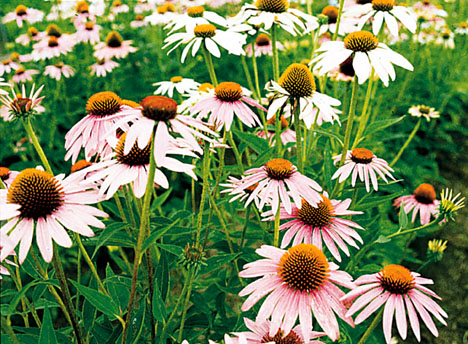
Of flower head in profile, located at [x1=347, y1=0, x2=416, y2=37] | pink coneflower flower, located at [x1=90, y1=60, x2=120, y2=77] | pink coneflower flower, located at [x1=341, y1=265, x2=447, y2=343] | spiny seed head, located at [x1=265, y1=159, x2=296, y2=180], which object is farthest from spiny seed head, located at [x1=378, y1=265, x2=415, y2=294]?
pink coneflower flower, located at [x1=90, y1=60, x2=120, y2=77]

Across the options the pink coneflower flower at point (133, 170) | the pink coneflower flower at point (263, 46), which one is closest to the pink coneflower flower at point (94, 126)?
the pink coneflower flower at point (133, 170)

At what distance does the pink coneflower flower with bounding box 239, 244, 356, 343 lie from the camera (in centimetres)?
78

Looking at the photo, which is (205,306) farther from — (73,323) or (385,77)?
(385,77)

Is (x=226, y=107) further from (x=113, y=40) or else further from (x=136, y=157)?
(x=113, y=40)

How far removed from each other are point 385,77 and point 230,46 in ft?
1.63

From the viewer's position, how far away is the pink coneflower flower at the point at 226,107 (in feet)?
3.71

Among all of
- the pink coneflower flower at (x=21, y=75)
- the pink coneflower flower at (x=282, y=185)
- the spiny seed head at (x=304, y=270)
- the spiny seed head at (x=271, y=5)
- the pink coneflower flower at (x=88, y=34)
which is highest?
the spiny seed head at (x=271, y=5)

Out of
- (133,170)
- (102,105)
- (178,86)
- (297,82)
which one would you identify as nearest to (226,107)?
(297,82)

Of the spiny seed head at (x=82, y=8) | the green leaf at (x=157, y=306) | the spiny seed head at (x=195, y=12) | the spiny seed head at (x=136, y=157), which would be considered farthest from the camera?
the spiny seed head at (x=82, y=8)

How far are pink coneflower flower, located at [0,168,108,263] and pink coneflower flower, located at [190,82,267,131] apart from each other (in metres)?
0.44

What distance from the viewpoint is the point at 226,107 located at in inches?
45.6

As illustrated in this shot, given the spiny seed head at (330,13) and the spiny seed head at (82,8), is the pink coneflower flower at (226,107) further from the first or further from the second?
the spiny seed head at (82,8)

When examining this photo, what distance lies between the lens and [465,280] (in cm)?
263

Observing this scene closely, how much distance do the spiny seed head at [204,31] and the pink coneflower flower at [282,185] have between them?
1.95 feet
